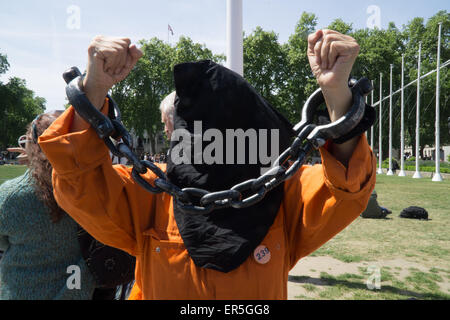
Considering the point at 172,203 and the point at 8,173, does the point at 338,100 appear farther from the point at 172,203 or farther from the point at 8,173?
the point at 8,173

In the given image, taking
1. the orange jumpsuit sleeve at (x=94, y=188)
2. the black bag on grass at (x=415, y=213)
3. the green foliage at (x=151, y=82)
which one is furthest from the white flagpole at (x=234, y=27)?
the green foliage at (x=151, y=82)

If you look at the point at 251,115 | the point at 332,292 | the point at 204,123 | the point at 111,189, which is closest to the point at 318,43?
the point at 251,115

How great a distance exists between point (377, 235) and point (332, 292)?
3.97 m

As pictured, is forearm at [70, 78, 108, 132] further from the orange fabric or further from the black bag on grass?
the black bag on grass

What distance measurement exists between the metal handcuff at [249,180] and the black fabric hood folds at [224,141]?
250 millimetres

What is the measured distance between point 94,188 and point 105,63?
0.52 m

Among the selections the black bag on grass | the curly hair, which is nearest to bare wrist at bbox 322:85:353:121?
the curly hair

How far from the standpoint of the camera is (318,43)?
1.26 m

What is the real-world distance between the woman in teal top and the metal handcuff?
1110 millimetres

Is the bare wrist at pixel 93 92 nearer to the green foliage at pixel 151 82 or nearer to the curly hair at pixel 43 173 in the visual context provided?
the curly hair at pixel 43 173

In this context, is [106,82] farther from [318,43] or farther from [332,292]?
Answer: [332,292]

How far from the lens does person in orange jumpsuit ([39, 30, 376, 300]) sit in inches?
50.4

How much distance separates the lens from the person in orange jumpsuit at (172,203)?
1.28 meters

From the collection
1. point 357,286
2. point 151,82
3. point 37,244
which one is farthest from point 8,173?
point 37,244
